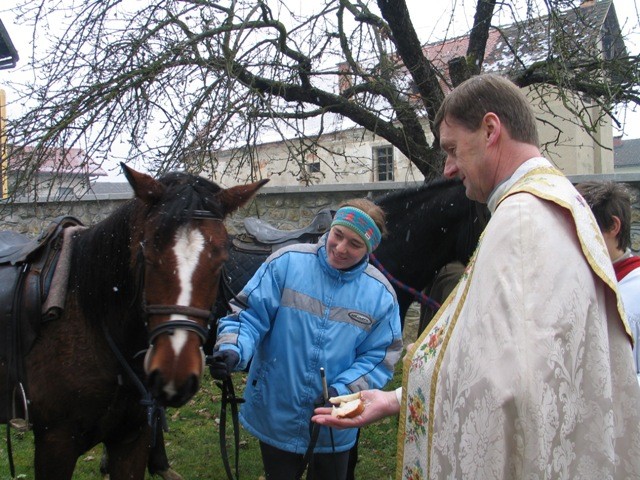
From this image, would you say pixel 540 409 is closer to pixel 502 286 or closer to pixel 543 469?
pixel 543 469

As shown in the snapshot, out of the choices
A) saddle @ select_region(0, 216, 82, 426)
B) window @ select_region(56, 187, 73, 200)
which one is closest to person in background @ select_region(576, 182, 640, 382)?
saddle @ select_region(0, 216, 82, 426)

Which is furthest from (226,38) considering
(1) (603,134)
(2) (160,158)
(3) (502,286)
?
(1) (603,134)

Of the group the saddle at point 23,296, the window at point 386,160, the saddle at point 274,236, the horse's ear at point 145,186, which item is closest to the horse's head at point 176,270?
the horse's ear at point 145,186

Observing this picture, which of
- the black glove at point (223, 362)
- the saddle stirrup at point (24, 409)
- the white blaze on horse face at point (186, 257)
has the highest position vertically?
the white blaze on horse face at point (186, 257)

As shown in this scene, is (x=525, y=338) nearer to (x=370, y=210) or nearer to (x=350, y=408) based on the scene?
(x=350, y=408)

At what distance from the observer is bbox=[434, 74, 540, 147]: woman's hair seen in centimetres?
124

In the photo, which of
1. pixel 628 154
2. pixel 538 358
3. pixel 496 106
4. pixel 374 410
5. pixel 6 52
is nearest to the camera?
pixel 538 358

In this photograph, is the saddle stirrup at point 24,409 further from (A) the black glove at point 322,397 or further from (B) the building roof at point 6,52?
(B) the building roof at point 6,52

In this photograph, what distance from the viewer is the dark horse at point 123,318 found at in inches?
81.7

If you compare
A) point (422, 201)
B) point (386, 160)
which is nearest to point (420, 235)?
point (422, 201)

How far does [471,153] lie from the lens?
1.29 m

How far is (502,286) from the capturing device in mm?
1062

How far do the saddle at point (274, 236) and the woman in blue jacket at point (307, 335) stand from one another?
4.64 feet

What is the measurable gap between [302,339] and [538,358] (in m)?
1.46
